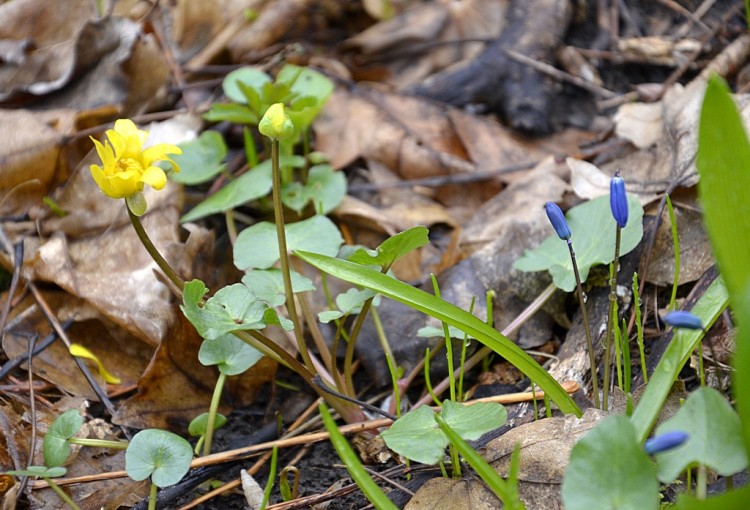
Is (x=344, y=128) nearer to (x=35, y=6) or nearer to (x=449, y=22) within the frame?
(x=449, y=22)

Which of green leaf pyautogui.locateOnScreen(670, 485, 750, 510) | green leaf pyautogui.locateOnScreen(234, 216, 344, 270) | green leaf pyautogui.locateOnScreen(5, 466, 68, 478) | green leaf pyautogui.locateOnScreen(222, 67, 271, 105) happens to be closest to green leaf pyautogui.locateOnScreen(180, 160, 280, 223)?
green leaf pyautogui.locateOnScreen(234, 216, 344, 270)

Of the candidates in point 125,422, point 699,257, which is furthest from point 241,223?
point 699,257

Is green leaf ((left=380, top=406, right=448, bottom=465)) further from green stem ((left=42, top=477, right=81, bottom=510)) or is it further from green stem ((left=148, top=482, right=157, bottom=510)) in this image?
green stem ((left=42, top=477, right=81, bottom=510))

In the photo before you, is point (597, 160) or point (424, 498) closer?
point (424, 498)

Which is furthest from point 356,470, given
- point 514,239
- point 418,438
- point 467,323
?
point 514,239

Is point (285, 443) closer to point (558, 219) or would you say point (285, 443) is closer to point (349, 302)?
point (349, 302)
